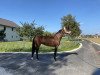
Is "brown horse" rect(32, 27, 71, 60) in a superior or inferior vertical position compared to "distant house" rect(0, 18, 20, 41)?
inferior

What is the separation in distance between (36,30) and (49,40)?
27.0 metres

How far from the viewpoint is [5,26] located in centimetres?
6028

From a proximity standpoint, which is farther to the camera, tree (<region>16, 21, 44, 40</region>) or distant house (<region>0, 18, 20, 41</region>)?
distant house (<region>0, 18, 20, 41</region>)

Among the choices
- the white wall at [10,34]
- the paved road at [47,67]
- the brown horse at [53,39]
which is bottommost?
the paved road at [47,67]

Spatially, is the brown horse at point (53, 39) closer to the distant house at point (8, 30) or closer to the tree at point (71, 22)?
the tree at point (71, 22)

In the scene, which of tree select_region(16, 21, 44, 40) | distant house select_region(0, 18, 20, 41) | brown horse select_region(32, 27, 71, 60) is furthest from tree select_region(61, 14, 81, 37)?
brown horse select_region(32, 27, 71, 60)

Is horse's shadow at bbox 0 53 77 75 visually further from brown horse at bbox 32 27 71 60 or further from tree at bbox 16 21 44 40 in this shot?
tree at bbox 16 21 44 40

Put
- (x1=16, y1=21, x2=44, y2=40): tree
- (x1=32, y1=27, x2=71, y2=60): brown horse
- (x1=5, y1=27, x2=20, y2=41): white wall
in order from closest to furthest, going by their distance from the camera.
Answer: (x1=32, y1=27, x2=71, y2=60): brown horse, (x1=16, y1=21, x2=44, y2=40): tree, (x1=5, y1=27, x2=20, y2=41): white wall

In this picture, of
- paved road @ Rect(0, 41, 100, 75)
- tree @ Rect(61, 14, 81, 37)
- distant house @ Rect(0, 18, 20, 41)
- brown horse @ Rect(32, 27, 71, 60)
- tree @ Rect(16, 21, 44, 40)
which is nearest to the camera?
paved road @ Rect(0, 41, 100, 75)

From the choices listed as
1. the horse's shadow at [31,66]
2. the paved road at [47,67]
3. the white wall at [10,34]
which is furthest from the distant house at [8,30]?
the horse's shadow at [31,66]

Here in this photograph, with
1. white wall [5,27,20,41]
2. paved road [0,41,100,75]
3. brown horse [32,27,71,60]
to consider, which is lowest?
paved road [0,41,100,75]

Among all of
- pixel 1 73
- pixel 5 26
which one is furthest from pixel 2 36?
pixel 1 73

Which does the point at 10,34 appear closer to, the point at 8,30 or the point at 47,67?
the point at 8,30

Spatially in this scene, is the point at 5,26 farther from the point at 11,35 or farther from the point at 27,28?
the point at 27,28
